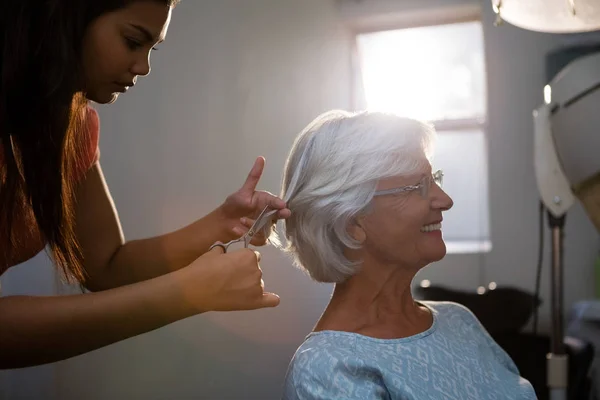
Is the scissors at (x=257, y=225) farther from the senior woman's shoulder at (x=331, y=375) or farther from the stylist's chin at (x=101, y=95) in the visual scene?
the stylist's chin at (x=101, y=95)

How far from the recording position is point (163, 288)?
3.20 ft

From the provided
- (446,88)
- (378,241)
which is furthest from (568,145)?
(446,88)

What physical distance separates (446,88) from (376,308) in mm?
2182

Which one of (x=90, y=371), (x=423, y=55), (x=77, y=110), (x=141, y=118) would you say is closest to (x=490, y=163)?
(x=423, y=55)

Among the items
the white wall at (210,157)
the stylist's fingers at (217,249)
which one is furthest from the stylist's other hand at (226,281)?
the white wall at (210,157)

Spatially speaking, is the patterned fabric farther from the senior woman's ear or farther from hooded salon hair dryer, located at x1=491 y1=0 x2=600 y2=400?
hooded salon hair dryer, located at x1=491 y1=0 x2=600 y2=400

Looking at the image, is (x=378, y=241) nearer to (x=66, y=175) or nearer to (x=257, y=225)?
(x=257, y=225)

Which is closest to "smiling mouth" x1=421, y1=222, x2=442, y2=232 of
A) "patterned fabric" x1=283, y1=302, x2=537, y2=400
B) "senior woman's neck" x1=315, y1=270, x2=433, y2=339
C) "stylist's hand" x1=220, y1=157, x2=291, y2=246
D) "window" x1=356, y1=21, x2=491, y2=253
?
"senior woman's neck" x1=315, y1=270, x2=433, y2=339

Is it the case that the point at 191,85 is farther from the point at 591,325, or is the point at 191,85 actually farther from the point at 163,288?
the point at 591,325

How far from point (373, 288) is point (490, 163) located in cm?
184

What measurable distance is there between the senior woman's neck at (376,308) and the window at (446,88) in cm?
191

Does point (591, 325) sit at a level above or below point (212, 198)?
below

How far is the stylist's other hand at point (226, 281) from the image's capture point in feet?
3.22

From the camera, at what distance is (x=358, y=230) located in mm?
1288
